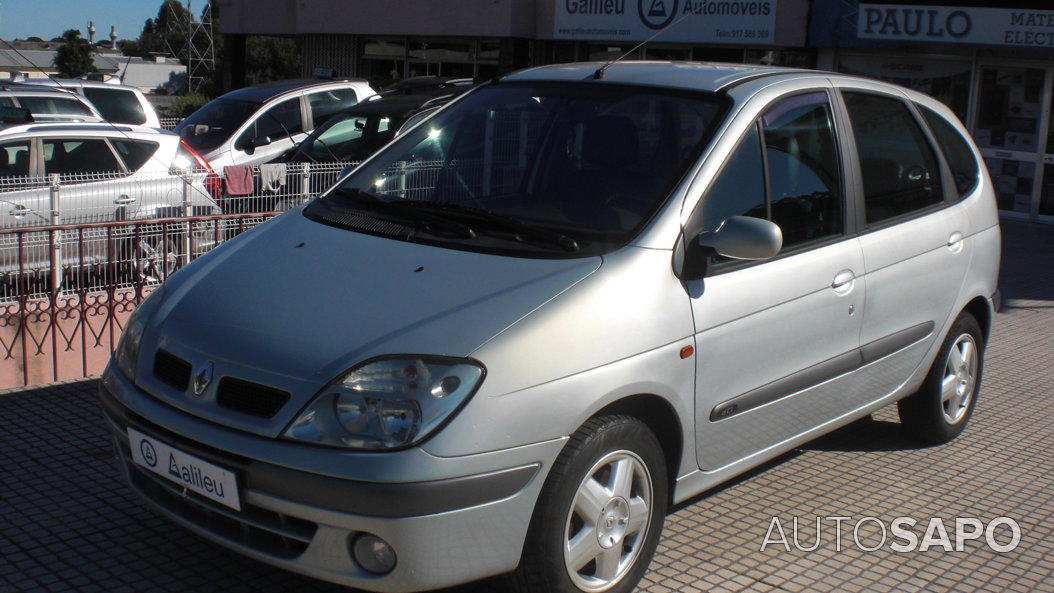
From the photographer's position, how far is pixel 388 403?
3133 mm

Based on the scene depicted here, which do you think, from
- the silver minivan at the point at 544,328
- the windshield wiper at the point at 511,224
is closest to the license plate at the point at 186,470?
the silver minivan at the point at 544,328

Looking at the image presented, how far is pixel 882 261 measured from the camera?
4.72m

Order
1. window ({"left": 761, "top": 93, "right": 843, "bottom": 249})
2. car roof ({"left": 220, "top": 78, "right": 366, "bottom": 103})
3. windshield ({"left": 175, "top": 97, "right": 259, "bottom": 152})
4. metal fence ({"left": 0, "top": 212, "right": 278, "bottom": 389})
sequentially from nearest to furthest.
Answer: window ({"left": 761, "top": 93, "right": 843, "bottom": 249}), metal fence ({"left": 0, "top": 212, "right": 278, "bottom": 389}), windshield ({"left": 175, "top": 97, "right": 259, "bottom": 152}), car roof ({"left": 220, "top": 78, "right": 366, "bottom": 103})

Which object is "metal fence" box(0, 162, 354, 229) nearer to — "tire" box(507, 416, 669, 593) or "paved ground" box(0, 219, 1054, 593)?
"paved ground" box(0, 219, 1054, 593)

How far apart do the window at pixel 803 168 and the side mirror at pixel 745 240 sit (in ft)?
1.53

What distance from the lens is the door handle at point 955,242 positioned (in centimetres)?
523

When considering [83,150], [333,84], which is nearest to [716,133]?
[83,150]

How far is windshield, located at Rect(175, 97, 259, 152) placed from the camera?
13719mm

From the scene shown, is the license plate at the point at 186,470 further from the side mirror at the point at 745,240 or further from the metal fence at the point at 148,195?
the metal fence at the point at 148,195

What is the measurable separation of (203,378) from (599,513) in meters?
1.29

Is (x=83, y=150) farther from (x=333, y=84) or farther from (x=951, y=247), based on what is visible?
(x=951, y=247)

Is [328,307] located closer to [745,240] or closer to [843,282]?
[745,240]

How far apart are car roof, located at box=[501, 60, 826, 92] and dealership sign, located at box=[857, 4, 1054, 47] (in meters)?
11.1

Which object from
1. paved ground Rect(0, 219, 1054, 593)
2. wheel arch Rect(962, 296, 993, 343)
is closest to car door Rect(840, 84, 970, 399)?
wheel arch Rect(962, 296, 993, 343)
